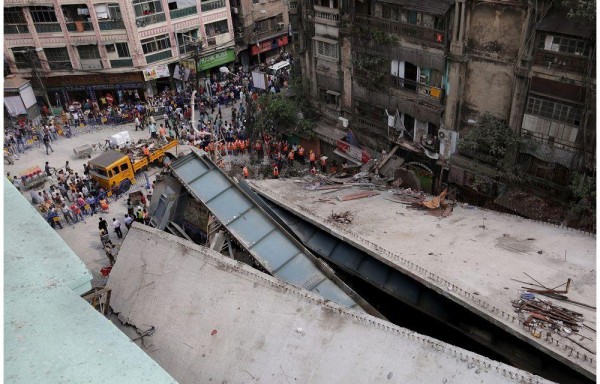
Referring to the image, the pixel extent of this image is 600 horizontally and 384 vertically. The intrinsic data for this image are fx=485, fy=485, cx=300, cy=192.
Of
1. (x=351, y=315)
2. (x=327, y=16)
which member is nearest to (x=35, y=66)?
(x=327, y=16)

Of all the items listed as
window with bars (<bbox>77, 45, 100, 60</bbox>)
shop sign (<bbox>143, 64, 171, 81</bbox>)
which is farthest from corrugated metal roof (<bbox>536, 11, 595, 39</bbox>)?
window with bars (<bbox>77, 45, 100, 60</bbox>)

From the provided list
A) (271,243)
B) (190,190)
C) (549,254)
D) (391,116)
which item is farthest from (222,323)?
(391,116)

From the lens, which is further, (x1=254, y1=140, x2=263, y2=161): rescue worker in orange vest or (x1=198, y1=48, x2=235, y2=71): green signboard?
(x1=198, y1=48, x2=235, y2=71): green signboard

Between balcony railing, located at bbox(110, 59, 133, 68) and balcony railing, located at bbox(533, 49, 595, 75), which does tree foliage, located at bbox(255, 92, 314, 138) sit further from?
balcony railing, located at bbox(533, 49, 595, 75)

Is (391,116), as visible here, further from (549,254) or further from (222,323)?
(222,323)

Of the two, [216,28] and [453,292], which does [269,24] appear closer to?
[216,28]

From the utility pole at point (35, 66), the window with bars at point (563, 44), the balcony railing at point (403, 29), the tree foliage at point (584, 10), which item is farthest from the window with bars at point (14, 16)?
the tree foliage at point (584, 10)
